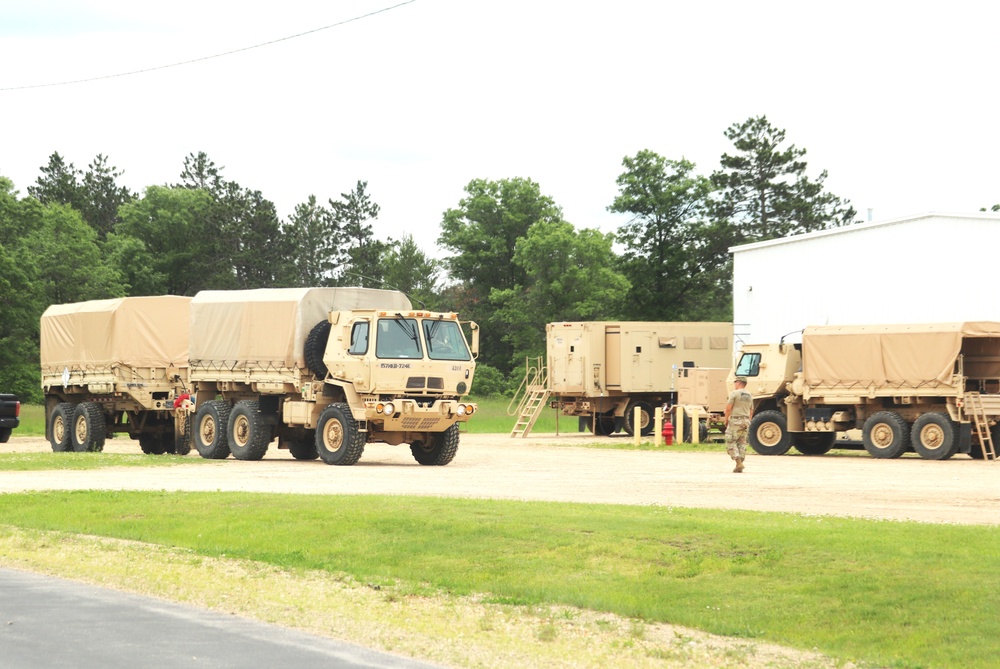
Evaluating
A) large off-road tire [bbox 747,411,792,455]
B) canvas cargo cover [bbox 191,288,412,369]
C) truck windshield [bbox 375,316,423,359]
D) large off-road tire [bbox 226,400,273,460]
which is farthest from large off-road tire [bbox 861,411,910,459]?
large off-road tire [bbox 226,400,273,460]

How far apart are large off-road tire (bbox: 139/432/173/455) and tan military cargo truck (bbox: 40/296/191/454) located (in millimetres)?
99

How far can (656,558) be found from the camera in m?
13.7

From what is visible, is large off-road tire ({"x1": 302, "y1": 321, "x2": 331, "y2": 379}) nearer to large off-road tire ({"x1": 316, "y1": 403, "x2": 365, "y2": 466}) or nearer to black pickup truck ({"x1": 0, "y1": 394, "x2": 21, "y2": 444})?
large off-road tire ({"x1": 316, "y1": 403, "x2": 365, "y2": 466})

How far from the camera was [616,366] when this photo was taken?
49.9 meters

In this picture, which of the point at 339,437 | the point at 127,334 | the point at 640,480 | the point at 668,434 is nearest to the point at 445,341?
the point at 339,437

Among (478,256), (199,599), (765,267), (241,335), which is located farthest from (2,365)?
(199,599)

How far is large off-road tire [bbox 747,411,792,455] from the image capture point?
37250 millimetres

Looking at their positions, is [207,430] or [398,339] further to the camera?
[207,430]

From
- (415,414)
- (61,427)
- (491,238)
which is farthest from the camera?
(491,238)

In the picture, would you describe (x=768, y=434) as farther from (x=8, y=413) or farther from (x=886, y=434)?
(x=8, y=413)

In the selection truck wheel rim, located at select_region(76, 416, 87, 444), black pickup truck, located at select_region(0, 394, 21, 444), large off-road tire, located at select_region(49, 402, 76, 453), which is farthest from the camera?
black pickup truck, located at select_region(0, 394, 21, 444)

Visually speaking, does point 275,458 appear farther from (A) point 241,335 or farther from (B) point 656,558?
(B) point 656,558

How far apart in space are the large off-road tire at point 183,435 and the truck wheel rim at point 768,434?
14169 millimetres

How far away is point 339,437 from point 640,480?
24.0ft
